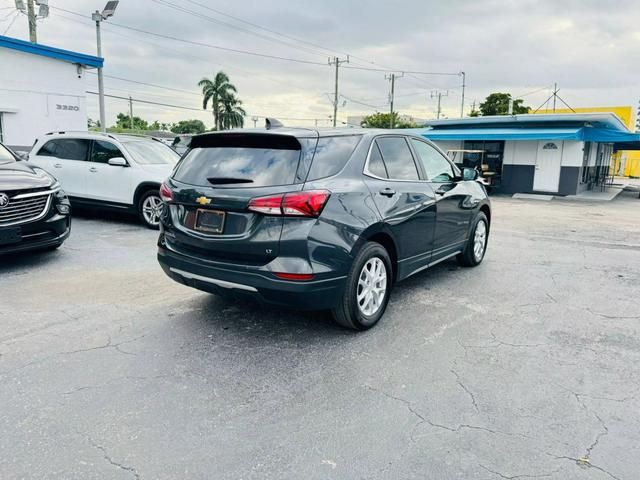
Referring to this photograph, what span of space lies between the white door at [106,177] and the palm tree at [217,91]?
146ft

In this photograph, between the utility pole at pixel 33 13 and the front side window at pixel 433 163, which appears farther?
the utility pole at pixel 33 13

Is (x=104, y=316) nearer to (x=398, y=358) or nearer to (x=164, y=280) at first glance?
(x=164, y=280)

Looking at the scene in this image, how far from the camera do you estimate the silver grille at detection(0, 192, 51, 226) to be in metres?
5.68

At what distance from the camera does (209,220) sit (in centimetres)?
391

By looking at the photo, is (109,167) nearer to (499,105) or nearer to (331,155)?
(331,155)

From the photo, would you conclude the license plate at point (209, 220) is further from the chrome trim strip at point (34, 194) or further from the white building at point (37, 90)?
the white building at point (37, 90)

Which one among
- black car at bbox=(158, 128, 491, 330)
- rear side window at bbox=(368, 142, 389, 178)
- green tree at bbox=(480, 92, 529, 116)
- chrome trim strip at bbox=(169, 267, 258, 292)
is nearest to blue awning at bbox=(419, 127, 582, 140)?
black car at bbox=(158, 128, 491, 330)

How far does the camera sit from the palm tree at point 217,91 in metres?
Answer: 51.3

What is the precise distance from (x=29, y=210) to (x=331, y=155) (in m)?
4.08

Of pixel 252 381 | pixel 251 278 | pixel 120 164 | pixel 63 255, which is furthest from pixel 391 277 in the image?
pixel 120 164

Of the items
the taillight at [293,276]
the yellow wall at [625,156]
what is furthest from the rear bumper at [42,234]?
the yellow wall at [625,156]

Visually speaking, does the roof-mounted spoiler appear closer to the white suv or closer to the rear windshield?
the rear windshield

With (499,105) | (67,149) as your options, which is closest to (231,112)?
(499,105)

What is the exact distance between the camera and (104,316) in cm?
457
